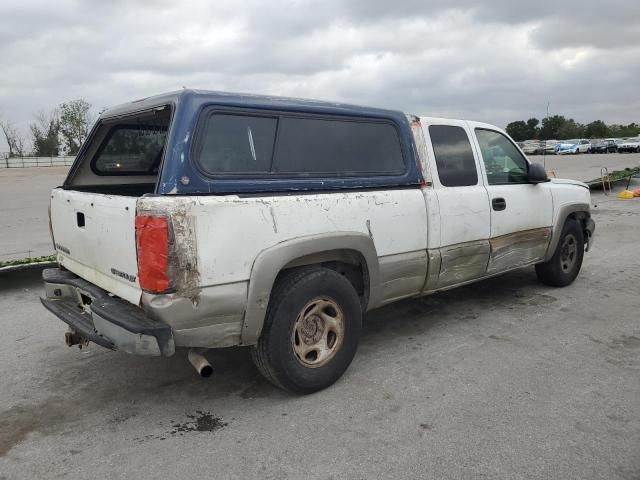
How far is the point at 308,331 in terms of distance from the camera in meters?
3.68

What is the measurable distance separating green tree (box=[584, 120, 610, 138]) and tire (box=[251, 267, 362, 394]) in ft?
348

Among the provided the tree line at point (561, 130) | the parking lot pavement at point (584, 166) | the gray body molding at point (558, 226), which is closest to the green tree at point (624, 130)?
the tree line at point (561, 130)

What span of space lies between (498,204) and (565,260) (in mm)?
1820

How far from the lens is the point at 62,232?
13.1 feet

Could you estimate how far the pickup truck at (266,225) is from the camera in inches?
119

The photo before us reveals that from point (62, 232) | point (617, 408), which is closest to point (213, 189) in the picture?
point (62, 232)

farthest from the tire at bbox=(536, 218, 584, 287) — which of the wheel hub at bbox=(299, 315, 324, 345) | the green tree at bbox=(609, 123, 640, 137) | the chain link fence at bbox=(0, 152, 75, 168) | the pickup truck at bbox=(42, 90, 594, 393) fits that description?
the green tree at bbox=(609, 123, 640, 137)

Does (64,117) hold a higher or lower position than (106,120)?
higher

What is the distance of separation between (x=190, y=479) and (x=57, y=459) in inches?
31.6

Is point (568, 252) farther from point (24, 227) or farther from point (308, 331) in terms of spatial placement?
point (24, 227)

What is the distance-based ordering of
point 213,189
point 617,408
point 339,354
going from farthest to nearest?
point 339,354, point 617,408, point 213,189

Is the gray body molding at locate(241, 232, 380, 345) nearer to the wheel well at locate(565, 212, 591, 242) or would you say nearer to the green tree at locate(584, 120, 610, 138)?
the wheel well at locate(565, 212, 591, 242)

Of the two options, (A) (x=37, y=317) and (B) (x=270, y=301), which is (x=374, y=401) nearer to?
(B) (x=270, y=301)

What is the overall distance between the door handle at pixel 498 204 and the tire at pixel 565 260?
1309 mm
